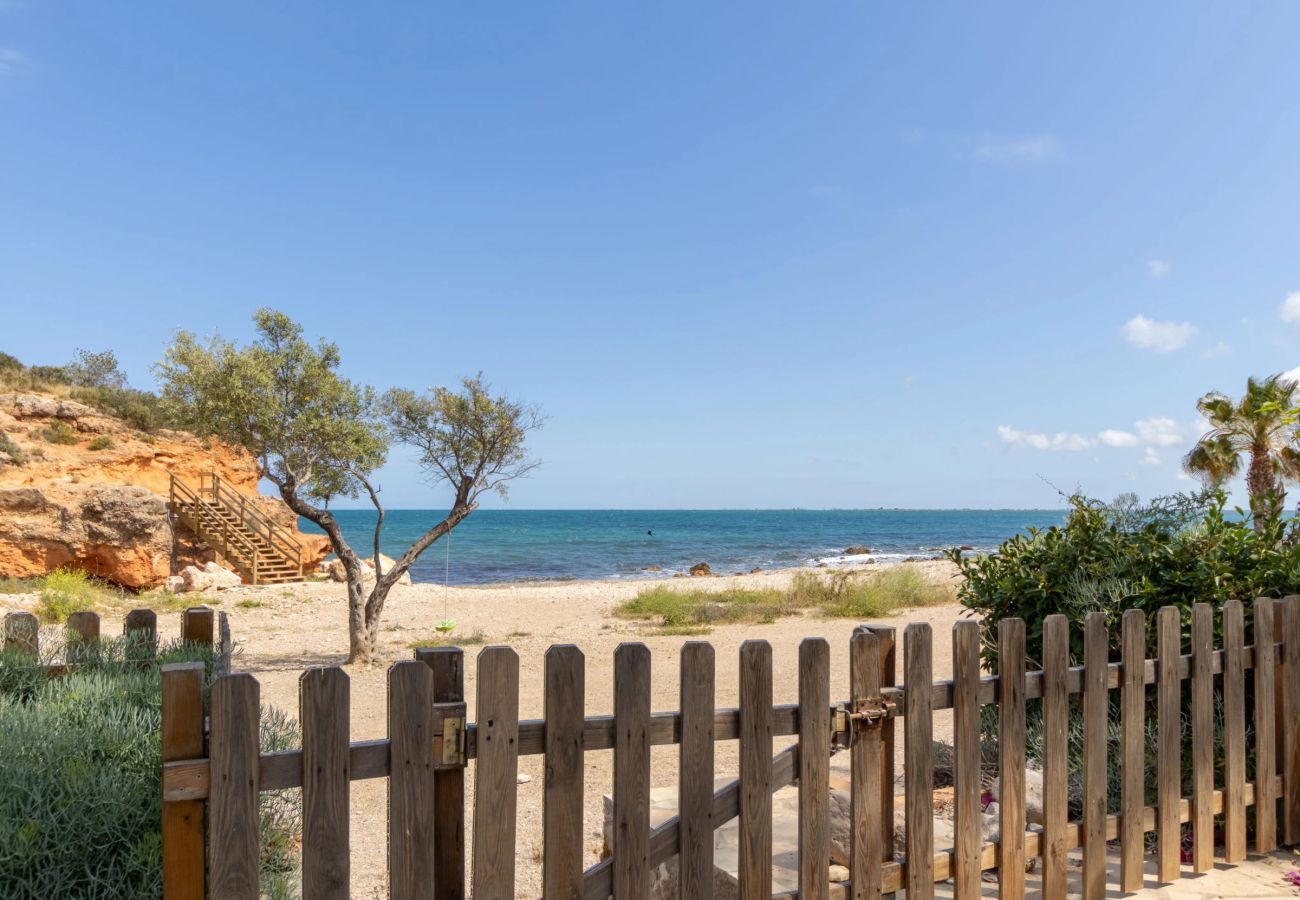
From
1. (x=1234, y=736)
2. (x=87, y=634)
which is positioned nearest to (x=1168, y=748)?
(x=1234, y=736)

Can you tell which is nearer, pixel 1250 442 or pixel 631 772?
pixel 631 772

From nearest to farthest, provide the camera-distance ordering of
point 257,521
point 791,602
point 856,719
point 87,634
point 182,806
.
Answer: point 182,806, point 856,719, point 87,634, point 791,602, point 257,521

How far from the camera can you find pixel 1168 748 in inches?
148

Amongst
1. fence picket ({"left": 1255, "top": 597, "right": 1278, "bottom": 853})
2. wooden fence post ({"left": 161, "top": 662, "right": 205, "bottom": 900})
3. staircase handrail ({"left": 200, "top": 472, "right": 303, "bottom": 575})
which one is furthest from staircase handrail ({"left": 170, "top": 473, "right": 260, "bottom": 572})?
fence picket ({"left": 1255, "top": 597, "right": 1278, "bottom": 853})

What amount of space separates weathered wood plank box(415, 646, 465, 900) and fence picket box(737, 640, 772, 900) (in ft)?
3.15

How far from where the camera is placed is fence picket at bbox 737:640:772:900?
277 cm

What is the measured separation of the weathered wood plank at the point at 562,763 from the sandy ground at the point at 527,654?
6.87 ft

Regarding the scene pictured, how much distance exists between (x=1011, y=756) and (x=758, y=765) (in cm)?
125

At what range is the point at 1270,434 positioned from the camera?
63.1 ft

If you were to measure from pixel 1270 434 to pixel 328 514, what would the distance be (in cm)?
2098

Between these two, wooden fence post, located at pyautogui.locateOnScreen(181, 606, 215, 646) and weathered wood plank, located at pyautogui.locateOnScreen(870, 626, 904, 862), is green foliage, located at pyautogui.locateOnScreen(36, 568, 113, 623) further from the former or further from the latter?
weathered wood plank, located at pyautogui.locateOnScreen(870, 626, 904, 862)

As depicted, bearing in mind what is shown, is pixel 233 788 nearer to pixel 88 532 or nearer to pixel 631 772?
pixel 631 772

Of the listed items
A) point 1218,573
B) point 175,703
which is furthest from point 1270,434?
point 175,703

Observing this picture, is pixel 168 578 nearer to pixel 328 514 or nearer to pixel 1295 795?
pixel 328 514
